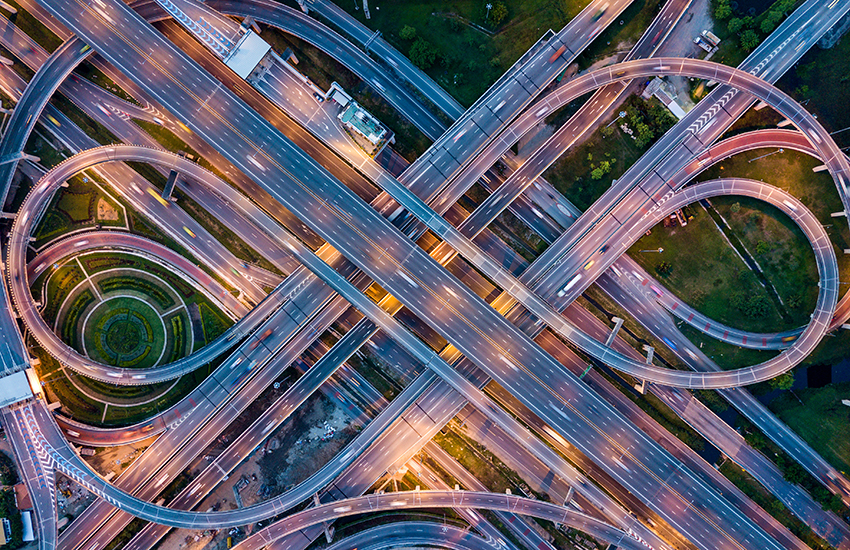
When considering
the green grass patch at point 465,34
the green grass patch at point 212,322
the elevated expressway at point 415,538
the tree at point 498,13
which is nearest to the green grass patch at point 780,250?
the green grass patch at point 465,34

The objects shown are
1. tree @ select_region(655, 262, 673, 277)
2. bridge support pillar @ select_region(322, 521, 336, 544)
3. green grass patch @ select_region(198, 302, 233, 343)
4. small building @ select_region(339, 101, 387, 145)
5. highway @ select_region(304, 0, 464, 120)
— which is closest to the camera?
small building @ select_region(339, 101, 387, 145)

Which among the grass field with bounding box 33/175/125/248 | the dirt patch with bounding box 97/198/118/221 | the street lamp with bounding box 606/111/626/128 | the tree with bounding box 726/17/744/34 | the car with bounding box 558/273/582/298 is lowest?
the car with bounding box 558/273/582/298

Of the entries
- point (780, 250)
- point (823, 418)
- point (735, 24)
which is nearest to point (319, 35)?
point (735, 24)

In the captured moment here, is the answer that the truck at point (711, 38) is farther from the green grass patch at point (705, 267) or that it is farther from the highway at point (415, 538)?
the highway at point (415, 538)

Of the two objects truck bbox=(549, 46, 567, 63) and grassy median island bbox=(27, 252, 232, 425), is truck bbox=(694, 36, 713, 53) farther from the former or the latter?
grassy median island bbox=(27, 252, 232, 425)

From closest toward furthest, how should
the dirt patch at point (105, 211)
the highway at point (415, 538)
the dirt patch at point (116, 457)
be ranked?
the highway at point (415, 538)
the dirt patch at point (116, 457)
the dirt patch at point (105, 211)

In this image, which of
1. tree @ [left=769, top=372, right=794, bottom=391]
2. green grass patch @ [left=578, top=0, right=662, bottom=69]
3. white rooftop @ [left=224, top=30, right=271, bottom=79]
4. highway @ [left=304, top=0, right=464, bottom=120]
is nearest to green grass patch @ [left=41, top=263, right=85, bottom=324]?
white rooftop @ [left=224, top=30, right=271, bottom=79]

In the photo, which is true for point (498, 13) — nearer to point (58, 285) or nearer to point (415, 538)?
point (58, 285)
